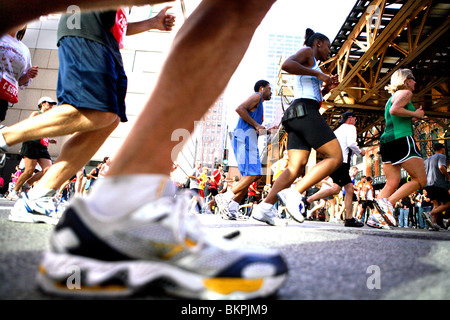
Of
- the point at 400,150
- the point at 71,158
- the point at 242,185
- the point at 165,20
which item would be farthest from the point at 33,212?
the point at 400,150

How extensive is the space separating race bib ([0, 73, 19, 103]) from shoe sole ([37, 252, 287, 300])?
2.56 meters

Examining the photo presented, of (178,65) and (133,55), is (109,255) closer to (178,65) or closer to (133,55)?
(178,65)

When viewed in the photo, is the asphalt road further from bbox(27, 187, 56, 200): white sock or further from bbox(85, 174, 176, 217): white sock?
bbox(27, 187, 56, 200): white sock

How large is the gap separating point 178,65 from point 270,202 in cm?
274

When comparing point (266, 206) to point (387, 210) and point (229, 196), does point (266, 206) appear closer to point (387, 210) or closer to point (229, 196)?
point (229, 196)

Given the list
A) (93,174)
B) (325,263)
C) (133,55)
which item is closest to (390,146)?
(325,263)

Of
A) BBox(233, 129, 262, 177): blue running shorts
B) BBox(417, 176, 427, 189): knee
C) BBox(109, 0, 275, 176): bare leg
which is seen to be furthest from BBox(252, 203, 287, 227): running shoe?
BBox(109, 0, 275, 176): bare leg

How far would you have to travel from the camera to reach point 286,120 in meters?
3.14

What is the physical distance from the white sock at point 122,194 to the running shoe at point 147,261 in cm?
1

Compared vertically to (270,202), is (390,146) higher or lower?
higher

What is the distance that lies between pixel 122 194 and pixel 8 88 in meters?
2.68

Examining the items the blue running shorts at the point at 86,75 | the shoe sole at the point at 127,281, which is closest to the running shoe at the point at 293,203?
the blue running shorts at the point at 86,75

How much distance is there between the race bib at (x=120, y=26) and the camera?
2.03 metres

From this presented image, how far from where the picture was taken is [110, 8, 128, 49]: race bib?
2029 mm
